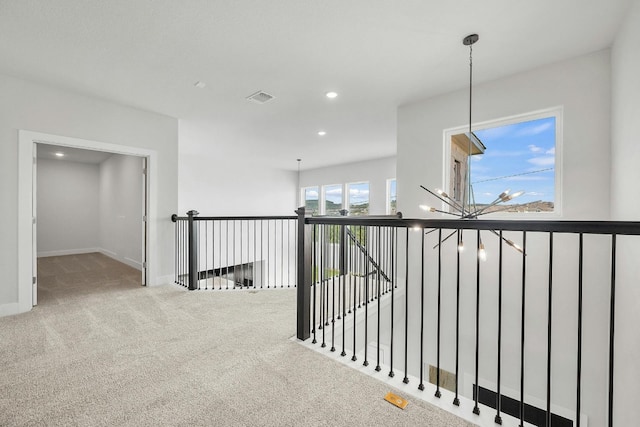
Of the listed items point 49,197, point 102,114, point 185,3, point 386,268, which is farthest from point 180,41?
point 49,197

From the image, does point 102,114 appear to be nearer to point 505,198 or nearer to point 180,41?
point 180,41

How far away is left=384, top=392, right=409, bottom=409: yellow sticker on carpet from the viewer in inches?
63.6

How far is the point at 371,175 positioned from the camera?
7941mm

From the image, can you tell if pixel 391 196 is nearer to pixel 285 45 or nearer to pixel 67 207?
pixel 285 45

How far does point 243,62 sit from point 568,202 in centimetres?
353

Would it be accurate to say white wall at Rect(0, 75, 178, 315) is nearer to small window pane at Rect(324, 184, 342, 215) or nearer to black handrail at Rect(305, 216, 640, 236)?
black handrail at Rect(305, 216, 640, 236)

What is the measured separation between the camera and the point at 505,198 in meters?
2.52

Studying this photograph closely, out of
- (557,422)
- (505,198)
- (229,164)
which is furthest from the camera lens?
(229,164)

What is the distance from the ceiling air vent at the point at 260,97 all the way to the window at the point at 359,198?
480 centimetres

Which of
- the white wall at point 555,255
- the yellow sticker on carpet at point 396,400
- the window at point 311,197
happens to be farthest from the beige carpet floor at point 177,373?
the window at point 311,197

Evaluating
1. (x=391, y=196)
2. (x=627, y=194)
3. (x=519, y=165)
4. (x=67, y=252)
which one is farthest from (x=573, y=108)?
(x=67, y=252)

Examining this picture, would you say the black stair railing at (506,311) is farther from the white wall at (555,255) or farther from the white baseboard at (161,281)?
the white baseboard at (161,281)

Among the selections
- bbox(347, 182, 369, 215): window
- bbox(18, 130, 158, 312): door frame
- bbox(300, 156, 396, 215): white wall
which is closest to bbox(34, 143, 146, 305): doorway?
bbox(18, 130, 158, 312): door frame

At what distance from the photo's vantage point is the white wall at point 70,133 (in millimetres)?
3062
